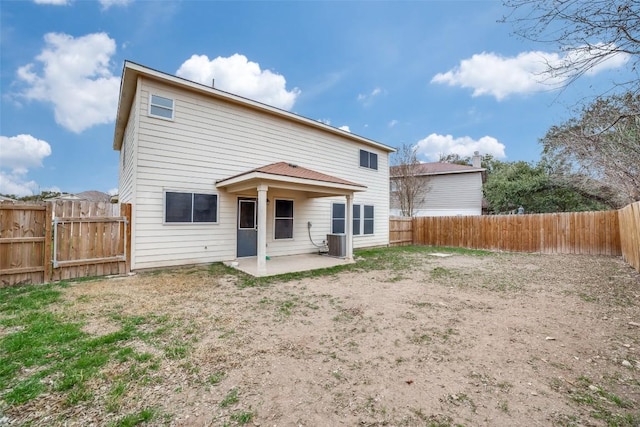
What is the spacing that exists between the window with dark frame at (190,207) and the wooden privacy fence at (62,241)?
36.9 inches

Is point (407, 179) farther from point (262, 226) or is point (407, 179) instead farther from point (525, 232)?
point (262, 226)

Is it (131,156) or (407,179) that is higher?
(407,179)

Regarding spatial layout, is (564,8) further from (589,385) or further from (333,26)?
(333,26)

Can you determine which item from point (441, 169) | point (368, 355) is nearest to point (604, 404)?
point (368, 355)

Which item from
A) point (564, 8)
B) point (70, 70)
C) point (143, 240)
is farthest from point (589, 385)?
point (70, 70)

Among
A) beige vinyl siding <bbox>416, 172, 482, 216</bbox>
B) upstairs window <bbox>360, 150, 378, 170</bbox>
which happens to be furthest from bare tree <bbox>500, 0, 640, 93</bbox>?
beige vinyl siding <bbox>416, 172, 482, 216</bbox>

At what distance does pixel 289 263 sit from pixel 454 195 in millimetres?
17315

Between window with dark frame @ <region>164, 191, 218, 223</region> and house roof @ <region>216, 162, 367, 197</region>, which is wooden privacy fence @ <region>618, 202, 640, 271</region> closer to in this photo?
house roof @ <region>216, 162, 367, 197</region>

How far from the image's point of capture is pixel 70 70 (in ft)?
33.5

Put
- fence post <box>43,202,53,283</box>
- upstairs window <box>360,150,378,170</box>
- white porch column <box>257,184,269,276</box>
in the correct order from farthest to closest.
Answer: upstairs window <box>360,150,378,170</box>
white porch column <box>257,184,269,276</box>
fence post <box>43,202,53,283</box>

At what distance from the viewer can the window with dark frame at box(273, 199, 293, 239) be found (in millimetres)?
9645

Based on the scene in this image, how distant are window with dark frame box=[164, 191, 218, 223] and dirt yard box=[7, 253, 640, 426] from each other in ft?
6.89

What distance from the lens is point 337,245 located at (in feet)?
32.3

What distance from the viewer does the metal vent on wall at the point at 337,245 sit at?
31.8 ft
